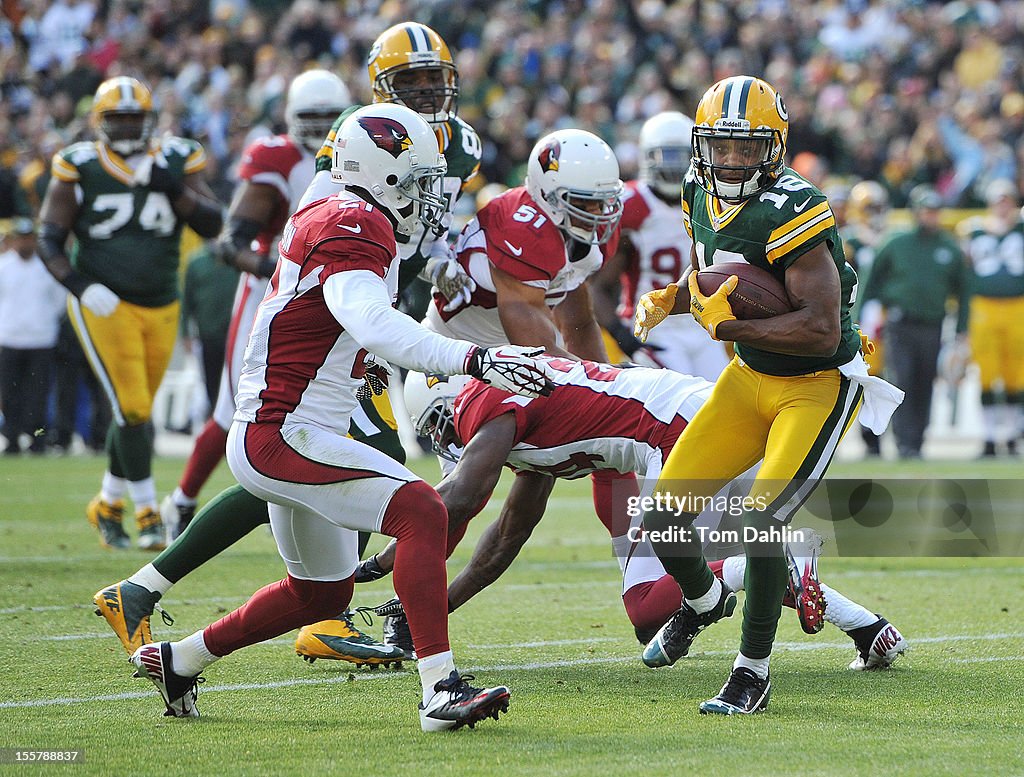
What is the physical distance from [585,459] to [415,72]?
1.84 meters

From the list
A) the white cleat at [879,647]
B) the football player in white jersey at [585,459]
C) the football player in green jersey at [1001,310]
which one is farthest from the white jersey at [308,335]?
the football player in green jersey at [1001,310]

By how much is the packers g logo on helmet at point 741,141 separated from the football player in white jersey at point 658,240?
98.9 inches

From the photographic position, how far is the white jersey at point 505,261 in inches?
209

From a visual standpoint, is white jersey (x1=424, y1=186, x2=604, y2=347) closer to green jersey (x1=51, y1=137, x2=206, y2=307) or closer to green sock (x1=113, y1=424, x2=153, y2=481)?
green sock (x1=113, y1=424, x2=153, y2=481)

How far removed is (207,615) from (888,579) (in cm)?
297

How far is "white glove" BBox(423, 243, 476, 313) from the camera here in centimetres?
530

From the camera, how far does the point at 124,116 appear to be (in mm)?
7484

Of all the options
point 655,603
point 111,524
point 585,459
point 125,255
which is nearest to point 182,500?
point 111,524

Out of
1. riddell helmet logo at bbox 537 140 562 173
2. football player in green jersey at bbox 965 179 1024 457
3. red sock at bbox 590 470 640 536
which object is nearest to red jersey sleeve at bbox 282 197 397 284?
riddell helmet logo at bbox 537 140 562 173

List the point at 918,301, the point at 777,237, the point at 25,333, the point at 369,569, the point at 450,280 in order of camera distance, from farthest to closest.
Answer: the point at 25,333 < the point at 918,301 < the point at 450,280 < the point at 369,569 < the point at 777,237

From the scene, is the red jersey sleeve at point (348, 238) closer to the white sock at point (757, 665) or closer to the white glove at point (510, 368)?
the white glove at point (510, 368)

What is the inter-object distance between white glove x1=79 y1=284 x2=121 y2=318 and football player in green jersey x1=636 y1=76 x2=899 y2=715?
Result: 3.59 meters

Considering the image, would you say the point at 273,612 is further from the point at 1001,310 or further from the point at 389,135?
the point at 1001,310

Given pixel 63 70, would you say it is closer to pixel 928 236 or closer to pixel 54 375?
pixel 54 375
